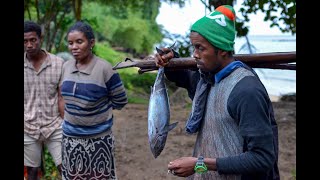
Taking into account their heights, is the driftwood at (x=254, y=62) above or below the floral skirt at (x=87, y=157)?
above

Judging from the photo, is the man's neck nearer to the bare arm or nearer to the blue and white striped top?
the bare arm

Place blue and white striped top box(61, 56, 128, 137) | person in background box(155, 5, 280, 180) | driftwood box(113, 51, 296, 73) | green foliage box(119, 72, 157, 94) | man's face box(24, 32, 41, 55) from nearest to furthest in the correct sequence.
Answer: person in background box(155, 5, 280, 180)
driftwood box(113, 51, 296, 73)
blue and white striped top box(61, 56, 128, 137)
man's face box(24, 32, 41, 55)
green foliage box(119, 72, 157, 94)

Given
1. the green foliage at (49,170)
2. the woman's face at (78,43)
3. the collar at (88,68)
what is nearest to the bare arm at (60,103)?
the collar at (88,68)

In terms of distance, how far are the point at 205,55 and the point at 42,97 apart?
2.29m

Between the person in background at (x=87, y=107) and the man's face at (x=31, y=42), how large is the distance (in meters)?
0.47

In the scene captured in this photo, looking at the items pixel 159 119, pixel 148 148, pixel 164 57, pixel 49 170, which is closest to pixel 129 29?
pixel 148 148

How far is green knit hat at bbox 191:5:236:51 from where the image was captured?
2.22m

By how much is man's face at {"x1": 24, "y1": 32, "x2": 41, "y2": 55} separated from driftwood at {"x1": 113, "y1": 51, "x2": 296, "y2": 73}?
1671mm

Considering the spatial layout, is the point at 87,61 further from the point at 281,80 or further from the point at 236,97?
the point at 281,80

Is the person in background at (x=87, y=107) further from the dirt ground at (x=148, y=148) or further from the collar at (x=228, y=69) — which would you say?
the dirt ground at (x=148, y=148)

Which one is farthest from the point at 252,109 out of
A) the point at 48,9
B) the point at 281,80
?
the point at 281,80

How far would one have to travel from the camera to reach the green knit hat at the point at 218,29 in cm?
222

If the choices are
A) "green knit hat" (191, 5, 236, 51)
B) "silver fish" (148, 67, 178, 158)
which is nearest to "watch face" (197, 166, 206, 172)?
"silver fish" (148, 67, 178, 158)
